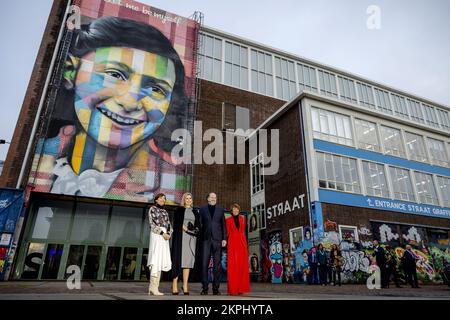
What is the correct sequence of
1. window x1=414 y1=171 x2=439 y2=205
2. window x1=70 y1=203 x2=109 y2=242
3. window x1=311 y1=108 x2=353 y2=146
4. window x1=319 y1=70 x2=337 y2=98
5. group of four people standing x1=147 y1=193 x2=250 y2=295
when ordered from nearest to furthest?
group of four people standing x1=147 y1=193 x2=250 y2=295
window x1=70 y1=203 x2=109 y2=242
window x1=311 y1=108 x2=353 y2=146
window x1=414 y1=171 x2=439 y2=205
window x1=319 y1=70 x2=337 y2=98

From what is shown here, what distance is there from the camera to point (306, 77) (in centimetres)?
2862

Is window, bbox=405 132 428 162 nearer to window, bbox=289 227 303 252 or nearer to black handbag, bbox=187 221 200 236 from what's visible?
window, bbox=289 227 303 252

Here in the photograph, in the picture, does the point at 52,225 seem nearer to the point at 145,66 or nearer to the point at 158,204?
the point at 145,66

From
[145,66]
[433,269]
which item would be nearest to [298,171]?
[433,269]

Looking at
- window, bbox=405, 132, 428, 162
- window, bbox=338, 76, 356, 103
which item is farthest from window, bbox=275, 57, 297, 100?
window, bbox=405, 132, 428, 162

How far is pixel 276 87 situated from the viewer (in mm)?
27328

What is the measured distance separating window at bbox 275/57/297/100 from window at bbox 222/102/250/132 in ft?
14.5

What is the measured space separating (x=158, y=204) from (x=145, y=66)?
17.7 meters

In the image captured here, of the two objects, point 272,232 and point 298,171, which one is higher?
point 298,171

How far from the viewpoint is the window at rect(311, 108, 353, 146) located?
18.3 metres

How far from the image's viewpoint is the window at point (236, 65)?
25956 mm

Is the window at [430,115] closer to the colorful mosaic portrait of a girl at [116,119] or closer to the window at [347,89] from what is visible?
the window at [347,89]

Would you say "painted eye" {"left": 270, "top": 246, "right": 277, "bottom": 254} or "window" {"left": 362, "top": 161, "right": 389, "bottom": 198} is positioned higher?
"window" {"left": 362, "top": 161, "right": 389, "bottom": 198}

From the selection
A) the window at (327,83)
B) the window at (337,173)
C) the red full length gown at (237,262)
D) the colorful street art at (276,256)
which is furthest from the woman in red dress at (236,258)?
the window at (327,83)
